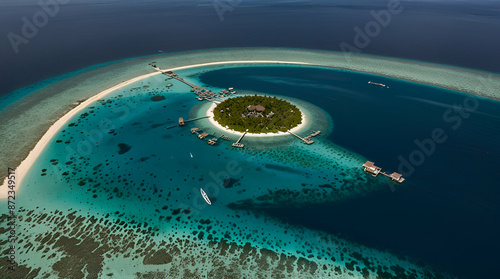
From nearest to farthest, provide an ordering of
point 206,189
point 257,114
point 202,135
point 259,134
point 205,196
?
point 205,196, point 206,189, point 202,135, point 259,134, point 257,114

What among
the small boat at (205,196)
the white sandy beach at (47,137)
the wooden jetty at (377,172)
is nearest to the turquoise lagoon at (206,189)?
the small boat at (205,196)

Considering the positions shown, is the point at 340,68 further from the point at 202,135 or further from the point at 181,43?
the point at 181,43

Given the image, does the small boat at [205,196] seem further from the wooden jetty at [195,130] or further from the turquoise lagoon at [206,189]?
the wooden jetty at [195,130]

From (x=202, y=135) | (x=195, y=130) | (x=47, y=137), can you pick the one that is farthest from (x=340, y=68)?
(x=47, y=137)

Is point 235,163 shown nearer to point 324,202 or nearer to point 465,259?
point 324,202

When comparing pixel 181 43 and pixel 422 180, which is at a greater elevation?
pixel 181 43

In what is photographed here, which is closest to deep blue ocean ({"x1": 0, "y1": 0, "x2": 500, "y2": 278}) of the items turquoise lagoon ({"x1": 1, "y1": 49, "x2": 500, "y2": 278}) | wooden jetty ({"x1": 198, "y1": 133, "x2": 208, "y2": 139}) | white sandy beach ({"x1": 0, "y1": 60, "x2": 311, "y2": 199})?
turquoise lagoon ({"x1": 1, "y1": 49, "x2": 500, "y2": 278})
